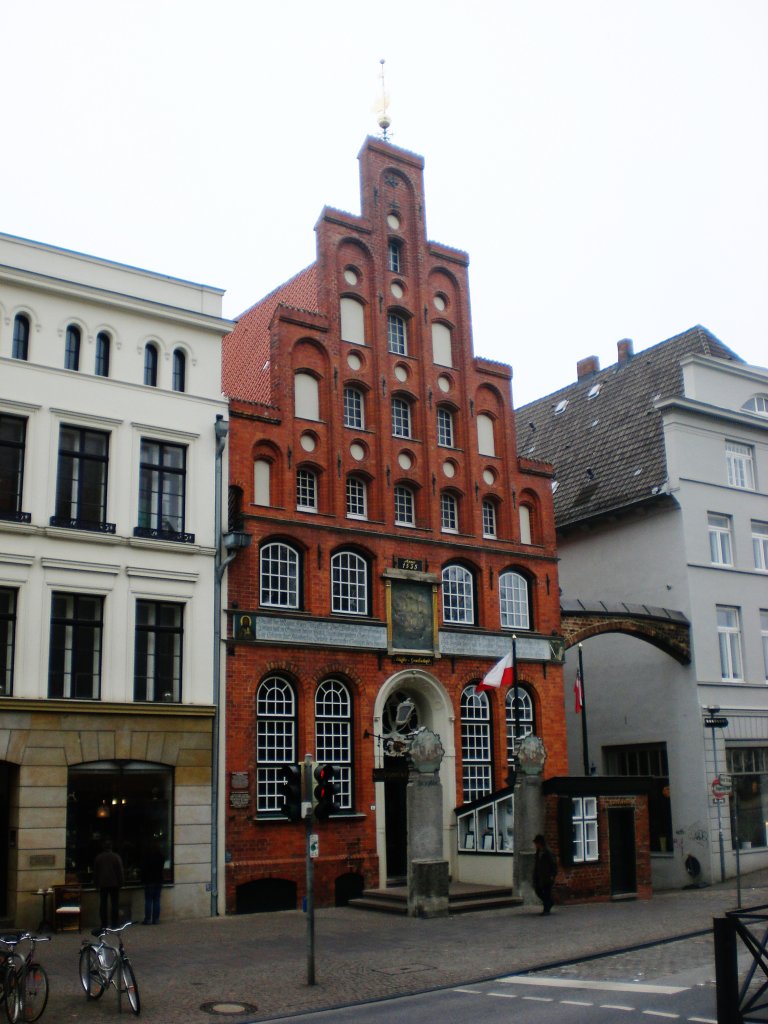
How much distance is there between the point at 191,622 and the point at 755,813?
1956 cm

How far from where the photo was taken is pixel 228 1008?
593 inches

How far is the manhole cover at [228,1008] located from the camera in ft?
48.6

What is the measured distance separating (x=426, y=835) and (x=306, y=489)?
9379mm

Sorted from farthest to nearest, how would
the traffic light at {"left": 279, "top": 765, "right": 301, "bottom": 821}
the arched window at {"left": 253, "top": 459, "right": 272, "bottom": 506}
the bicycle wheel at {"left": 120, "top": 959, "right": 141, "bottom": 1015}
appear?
the arched window at {"left": 253, "top": 459, "right": 272, "bottom": 506} → the traffic light at {"left": 279, "top": 765, "right": 301, "bottom": 821} → the bicycle wheel at {"left": 120, "top": 959, "right": 141, "bottom": 1015}

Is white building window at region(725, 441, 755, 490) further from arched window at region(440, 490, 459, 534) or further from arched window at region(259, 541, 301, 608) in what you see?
arched window at region(259, 541, 301, 608)

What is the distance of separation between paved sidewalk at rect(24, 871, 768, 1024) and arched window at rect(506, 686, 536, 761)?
601 centimetres

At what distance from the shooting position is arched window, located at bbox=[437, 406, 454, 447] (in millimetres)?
32656

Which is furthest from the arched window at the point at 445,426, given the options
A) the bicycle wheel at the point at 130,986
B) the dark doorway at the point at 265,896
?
the bicycle wheel at the point at 130,986

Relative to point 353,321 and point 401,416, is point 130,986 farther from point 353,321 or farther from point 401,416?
point 353,321

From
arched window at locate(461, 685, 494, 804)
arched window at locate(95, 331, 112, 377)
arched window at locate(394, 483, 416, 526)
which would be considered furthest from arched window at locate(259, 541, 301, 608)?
arched window at locate(461, 685, 494, 804)

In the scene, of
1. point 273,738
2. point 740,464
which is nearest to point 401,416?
point 273,738

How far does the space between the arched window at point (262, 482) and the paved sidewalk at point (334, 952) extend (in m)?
9.59

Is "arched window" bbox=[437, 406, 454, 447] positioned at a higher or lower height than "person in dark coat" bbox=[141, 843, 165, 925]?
higher

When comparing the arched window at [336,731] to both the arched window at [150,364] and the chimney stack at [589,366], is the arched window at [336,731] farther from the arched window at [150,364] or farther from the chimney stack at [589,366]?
the chimney stack at [589,366]
